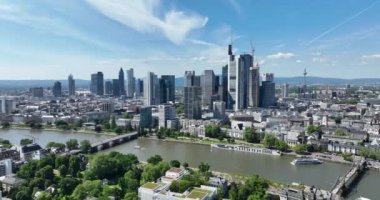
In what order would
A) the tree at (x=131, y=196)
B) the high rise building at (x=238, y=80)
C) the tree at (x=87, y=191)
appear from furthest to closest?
1. the high rise building at (x=238, y=80)
2. the tree at (x=87, y=191)
3. the tree at (x=131, y=196)

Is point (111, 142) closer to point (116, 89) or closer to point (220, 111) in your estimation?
point (220, 111)

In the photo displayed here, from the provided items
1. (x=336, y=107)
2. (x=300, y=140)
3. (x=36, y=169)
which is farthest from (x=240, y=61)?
(x=36, y=169)

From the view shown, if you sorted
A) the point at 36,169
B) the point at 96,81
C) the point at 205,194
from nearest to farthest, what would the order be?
1. the point at 205,194
2. the point at 36,169
3. the point at 96,81

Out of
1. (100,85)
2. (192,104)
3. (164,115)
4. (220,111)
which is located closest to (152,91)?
(192,104)

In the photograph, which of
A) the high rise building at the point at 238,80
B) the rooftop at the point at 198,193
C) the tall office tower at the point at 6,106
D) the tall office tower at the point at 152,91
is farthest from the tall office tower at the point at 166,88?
the rooftop at the point at 198,193

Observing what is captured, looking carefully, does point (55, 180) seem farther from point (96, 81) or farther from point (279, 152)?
point (96, 81)

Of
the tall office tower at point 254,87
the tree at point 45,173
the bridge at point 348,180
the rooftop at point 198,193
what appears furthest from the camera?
the tall office tower at point 254,87

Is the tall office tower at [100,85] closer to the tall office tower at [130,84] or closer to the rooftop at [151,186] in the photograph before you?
the tall office tower at [130,84]
